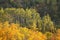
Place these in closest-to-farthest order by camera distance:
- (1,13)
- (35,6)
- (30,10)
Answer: (1,13)
(30,10)
(35,6)

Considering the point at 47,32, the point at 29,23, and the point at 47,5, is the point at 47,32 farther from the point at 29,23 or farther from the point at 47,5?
the point at 47,5

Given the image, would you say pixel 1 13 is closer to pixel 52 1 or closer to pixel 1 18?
pixel 1 18

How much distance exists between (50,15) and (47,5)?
148 inches

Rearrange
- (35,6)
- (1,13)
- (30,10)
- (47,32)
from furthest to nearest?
(35,6)
(30,10)
(1,13)
(47,32)

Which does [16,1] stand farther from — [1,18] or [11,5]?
[1,18]

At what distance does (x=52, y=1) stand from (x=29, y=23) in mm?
13537

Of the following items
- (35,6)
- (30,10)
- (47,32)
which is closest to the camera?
(47,32)

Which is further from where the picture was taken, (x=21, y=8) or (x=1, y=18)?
(x=21, y=8)

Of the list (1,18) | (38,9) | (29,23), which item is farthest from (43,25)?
(38,9)

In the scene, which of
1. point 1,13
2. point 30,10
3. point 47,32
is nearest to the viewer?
point 47,32

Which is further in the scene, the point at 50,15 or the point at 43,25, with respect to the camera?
the point at 50,15

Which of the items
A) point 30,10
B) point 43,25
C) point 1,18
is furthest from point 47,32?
point 30,10

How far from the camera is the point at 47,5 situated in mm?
55031

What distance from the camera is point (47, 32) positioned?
4231 centimetres
